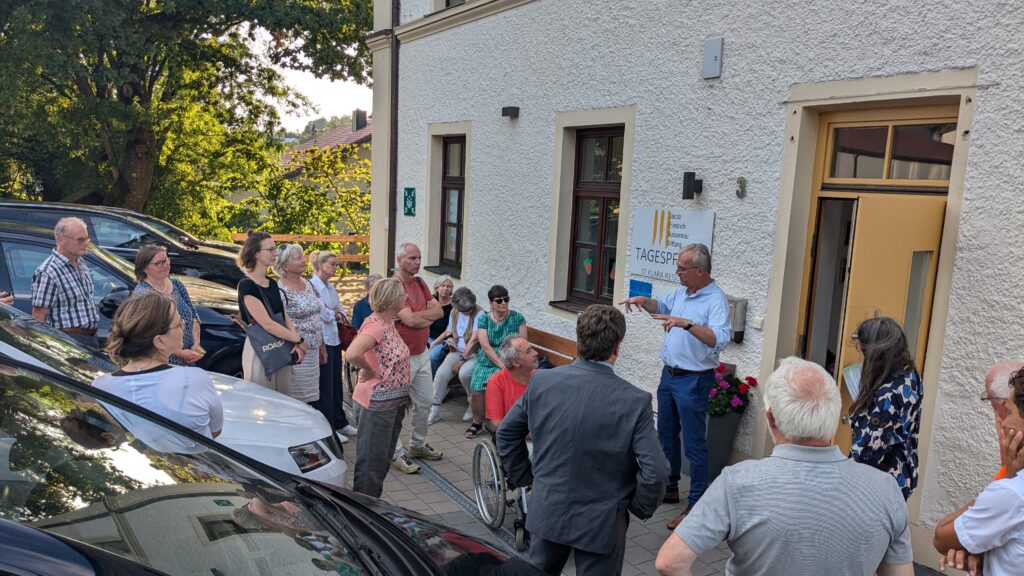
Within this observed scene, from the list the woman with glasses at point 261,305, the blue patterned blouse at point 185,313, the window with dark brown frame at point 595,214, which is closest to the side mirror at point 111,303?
the blue patterned blouse at point 185,313

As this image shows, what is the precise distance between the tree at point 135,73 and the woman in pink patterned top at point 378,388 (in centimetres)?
1143

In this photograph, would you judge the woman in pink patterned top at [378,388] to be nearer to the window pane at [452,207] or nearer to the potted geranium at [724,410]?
the potted geranium at [724,410]

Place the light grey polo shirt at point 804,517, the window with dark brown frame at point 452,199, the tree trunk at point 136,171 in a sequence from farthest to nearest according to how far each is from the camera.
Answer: the tree trunk at point 136,171
the window with dark brown frame at point 452,199
the light grey polo shirt at point 804,517

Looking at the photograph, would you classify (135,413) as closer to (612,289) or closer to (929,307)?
(929,307)

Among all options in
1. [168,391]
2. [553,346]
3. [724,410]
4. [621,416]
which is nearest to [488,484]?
[724,410]

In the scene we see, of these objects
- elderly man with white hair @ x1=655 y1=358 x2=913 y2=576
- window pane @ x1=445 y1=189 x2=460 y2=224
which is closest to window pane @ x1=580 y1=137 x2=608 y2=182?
window pane @ x1=445 y1=189 x2=460 y2=224

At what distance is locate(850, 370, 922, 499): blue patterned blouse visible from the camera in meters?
3.46

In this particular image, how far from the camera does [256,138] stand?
2016 cm

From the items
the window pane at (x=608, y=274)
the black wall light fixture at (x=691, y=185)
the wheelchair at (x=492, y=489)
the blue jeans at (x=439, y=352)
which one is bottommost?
the wheelchair at (x=492, y=489)

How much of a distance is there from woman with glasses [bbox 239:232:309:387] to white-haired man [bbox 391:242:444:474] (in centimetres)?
80

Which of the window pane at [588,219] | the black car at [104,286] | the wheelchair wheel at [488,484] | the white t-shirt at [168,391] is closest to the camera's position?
the white t-shirt at [168,391]

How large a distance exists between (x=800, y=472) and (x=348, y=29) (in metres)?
15.9

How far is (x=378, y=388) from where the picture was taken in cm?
468

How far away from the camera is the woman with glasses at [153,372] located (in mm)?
3207
